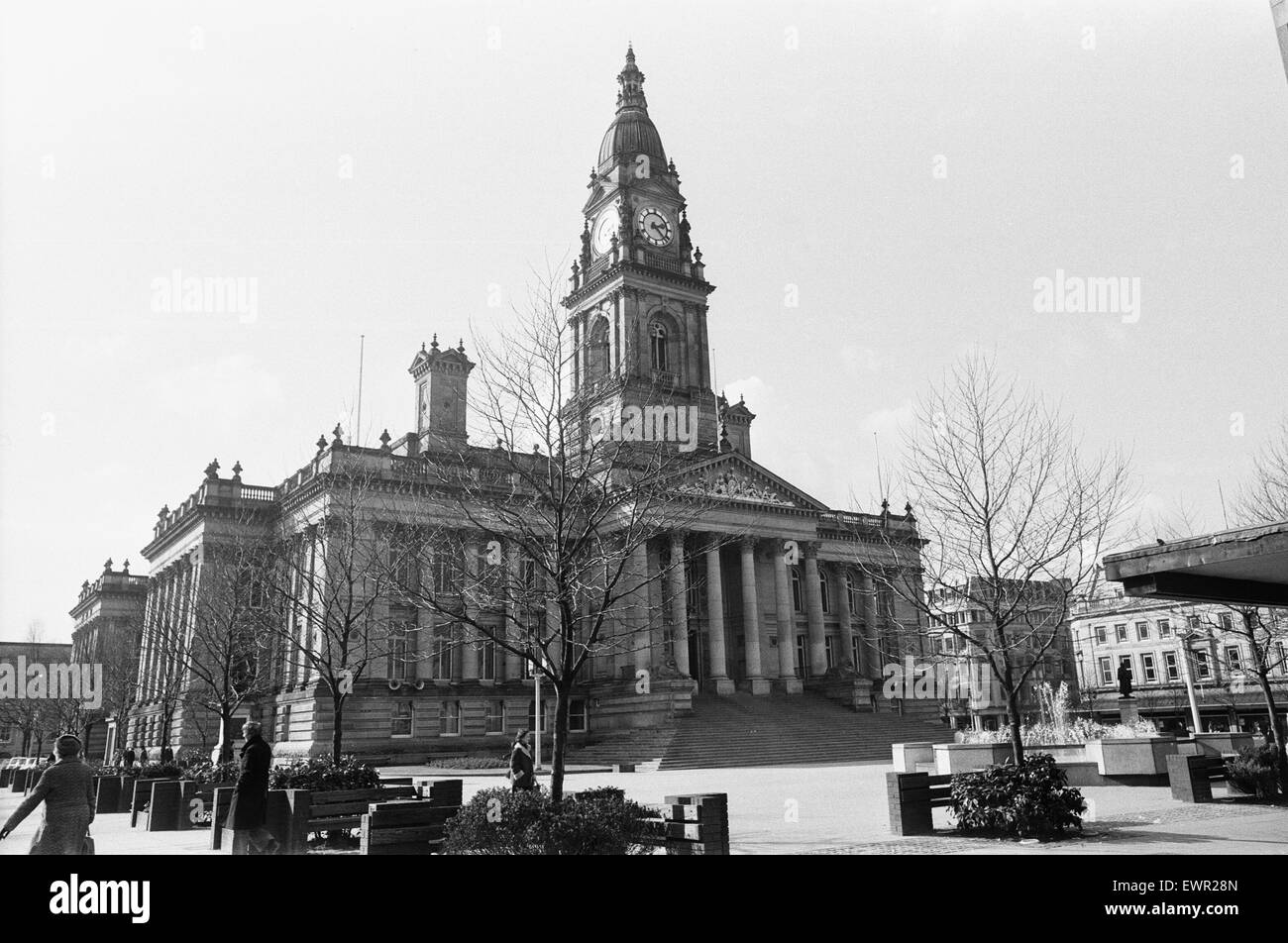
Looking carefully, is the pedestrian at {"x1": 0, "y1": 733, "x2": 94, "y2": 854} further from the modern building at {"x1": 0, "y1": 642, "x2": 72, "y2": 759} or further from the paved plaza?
the modern building at {"x1": 0, "y1": 642, "x2": 72, "y2": 759}

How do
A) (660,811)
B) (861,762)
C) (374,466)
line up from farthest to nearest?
(374,466) < (861,762) < (660,811)

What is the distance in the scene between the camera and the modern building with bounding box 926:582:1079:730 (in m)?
20.0


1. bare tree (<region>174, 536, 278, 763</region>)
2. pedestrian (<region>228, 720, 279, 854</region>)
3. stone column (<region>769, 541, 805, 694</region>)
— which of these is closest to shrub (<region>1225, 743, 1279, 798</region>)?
pedestrian (<region>228, 720, 279, 854</region>)

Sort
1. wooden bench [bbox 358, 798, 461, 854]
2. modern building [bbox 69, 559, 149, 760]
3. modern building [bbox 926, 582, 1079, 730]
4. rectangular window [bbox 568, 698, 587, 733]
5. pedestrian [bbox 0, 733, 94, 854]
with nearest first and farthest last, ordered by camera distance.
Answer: pedestrian [bbox 0, 733, 94, 854] < wooden bench [bbox 358, 798, 461, 854] < modern building [bbox 926, 582, 1079, 730] < rectangular window [bbox 568, 698, 587, 733] < modern building [bbox 69, 559, 149, 760]

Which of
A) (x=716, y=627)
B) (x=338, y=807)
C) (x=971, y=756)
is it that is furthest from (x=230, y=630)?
(x=716, y=627)

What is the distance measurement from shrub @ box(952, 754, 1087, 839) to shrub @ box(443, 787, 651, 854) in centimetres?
648

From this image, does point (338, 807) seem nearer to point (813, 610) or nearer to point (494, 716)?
point (494, 716)

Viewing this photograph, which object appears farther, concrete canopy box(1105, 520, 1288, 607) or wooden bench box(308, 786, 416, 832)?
wooden bench box(308, 786, 416, 832)

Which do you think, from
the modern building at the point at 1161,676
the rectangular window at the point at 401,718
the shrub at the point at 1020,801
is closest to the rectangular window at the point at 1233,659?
the shrub at the point at 1020,801
